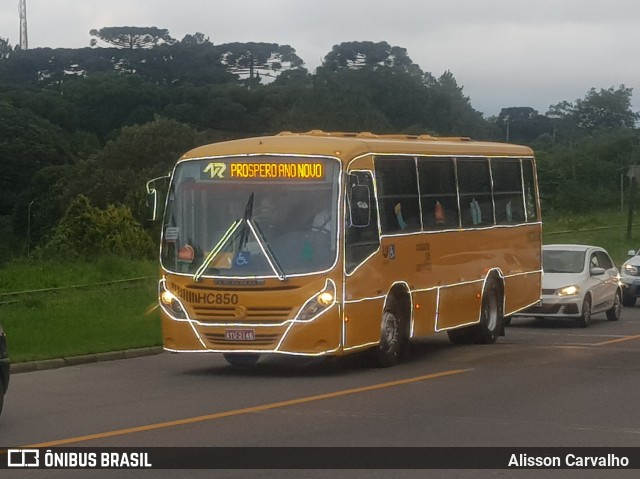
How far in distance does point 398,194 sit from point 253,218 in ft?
8.71

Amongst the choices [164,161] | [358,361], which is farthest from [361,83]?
[358,361]

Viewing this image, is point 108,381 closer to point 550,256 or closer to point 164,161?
point 550,256

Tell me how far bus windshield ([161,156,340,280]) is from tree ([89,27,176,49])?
6741 inches

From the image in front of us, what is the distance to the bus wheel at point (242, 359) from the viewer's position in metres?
17.9

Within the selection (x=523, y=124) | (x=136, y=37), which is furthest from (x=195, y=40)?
(x=523, y=124)

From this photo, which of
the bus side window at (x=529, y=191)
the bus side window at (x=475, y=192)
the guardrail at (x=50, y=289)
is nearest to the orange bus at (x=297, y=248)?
the bus side window at (x=475, y=192)

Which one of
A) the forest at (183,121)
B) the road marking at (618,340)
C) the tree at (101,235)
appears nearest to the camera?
the road marking at (618,340)

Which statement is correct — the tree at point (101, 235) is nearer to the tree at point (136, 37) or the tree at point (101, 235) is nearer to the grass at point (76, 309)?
the grass at point (76, 309)

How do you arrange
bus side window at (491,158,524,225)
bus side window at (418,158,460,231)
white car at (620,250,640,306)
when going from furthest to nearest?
1. white car at (620,250,640,306)
2. bus side window at (491,158,524,225)
3. bus side window at (418,158,460,231)

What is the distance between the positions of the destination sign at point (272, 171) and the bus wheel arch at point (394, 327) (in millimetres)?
2114

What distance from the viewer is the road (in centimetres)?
1138

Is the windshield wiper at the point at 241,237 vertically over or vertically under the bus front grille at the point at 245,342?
over

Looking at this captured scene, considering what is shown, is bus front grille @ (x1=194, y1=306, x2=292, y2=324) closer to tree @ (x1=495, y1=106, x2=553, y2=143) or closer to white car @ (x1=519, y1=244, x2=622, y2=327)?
white car @ (x1=519, y1=244, x2=622, y2=327)

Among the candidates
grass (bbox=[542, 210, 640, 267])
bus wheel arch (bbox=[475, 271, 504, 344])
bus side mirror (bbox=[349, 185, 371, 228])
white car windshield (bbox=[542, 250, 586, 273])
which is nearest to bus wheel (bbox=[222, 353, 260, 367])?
bus side mirror (bbox=[349, 185, 371, 228])
